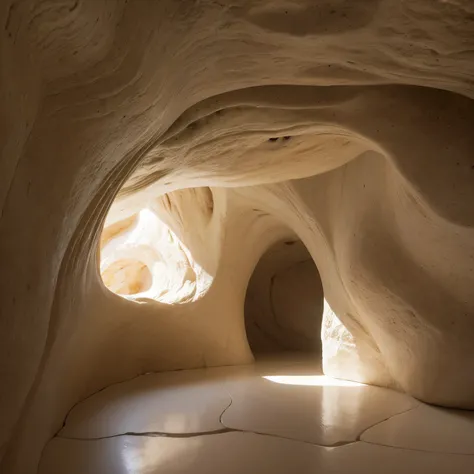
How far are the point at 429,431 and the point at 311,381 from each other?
857 mm

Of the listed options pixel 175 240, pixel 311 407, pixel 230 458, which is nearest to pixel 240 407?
pixel 311 407

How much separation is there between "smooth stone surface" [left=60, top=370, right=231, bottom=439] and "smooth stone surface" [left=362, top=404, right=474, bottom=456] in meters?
0.49

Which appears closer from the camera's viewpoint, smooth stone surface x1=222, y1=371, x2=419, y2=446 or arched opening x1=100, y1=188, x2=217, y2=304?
smooth stone surface x1=222, y1=371, x2=419, y2=446

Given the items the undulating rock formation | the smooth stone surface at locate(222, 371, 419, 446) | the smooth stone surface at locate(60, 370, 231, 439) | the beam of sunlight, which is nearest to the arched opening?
the undulating rock formation

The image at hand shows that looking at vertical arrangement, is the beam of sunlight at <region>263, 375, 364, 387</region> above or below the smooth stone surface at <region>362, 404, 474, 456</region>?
above

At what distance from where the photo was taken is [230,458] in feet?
4.04

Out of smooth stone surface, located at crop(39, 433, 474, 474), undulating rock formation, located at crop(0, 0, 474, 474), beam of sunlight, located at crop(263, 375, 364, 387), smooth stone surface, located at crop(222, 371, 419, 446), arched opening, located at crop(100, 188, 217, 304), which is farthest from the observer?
arched opening, located at crop(100, 188, 217, 304)

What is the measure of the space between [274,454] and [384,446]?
294 millimetres

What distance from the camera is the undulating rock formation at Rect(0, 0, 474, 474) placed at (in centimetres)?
79

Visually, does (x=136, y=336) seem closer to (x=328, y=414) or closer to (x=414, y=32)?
(x=328, y=414)

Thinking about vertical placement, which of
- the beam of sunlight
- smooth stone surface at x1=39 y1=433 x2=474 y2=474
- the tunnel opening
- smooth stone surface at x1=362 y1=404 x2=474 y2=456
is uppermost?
the tunnel opening

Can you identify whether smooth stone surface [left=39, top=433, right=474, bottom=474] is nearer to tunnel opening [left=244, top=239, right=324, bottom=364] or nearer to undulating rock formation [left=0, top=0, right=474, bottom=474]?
undulating rock formation [left=0, top=0, right=474, bottom=474]

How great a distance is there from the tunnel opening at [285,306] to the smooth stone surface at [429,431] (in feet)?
6.86

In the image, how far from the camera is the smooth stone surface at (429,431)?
1.31 metres
